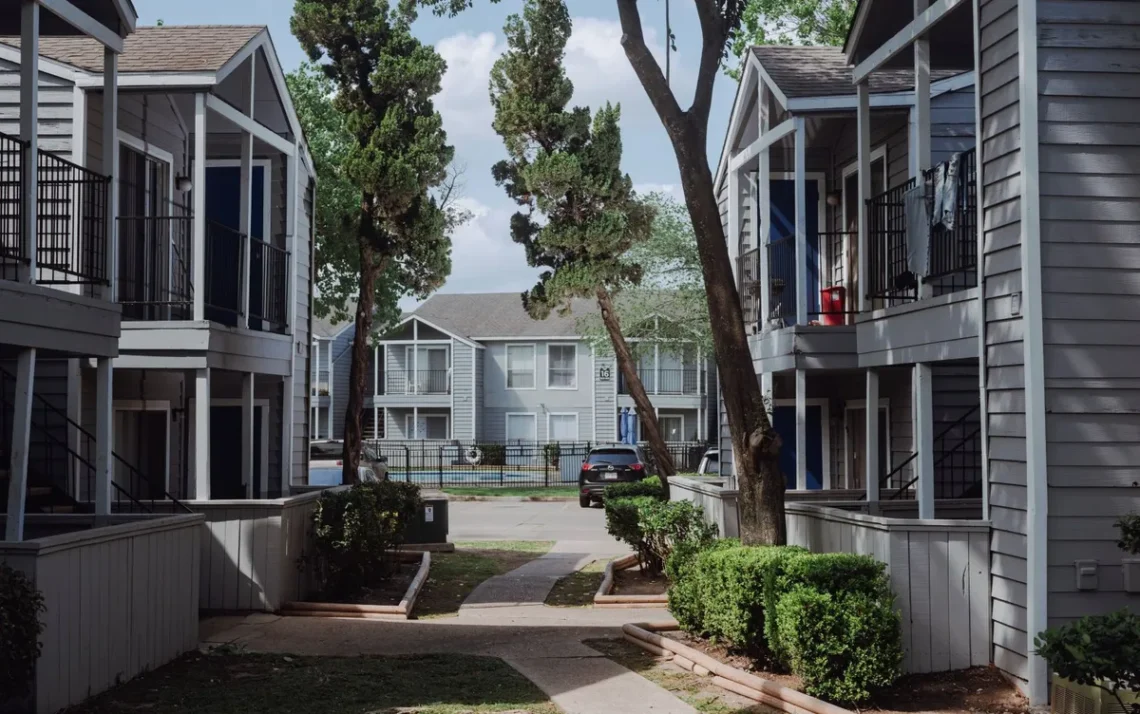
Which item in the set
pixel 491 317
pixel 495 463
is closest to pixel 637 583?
pixel 495 463

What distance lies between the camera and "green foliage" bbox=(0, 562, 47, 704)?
8266 millimetres

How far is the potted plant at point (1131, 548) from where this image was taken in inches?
360

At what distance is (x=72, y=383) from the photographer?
47.1 feet

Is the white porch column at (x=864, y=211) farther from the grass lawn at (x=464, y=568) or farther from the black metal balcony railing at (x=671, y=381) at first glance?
the black metal balcony railing at (x=671, y=381)

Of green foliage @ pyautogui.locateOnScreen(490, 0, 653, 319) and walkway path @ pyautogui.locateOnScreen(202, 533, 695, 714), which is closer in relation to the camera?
walkway path @ pyautogui.locateOnScreen(202, 533, 695, 714)

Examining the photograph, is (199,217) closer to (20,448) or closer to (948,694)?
(20,448)

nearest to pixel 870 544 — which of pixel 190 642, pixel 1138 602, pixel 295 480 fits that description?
pixel 1138 602

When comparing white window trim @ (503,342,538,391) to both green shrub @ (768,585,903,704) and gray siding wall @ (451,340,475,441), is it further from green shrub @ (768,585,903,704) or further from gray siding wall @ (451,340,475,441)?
green shrub @ (768,585,903,704)

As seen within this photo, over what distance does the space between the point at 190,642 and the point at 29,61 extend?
5.31m

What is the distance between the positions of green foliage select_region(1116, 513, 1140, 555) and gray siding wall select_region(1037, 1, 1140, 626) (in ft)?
1.23

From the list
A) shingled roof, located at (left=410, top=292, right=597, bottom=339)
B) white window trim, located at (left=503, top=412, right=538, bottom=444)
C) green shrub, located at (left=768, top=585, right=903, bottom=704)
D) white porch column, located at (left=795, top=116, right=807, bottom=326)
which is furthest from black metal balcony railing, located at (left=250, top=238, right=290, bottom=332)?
white window trim, located at (left=503, top=412, right=538, bottom=444)

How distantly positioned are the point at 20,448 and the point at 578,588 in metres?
9.58

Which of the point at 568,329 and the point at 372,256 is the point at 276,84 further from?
the point at 568,329

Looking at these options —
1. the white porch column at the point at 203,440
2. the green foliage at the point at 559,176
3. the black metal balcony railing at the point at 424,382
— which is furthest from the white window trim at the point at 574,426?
the white porch column at the point at 203,440
